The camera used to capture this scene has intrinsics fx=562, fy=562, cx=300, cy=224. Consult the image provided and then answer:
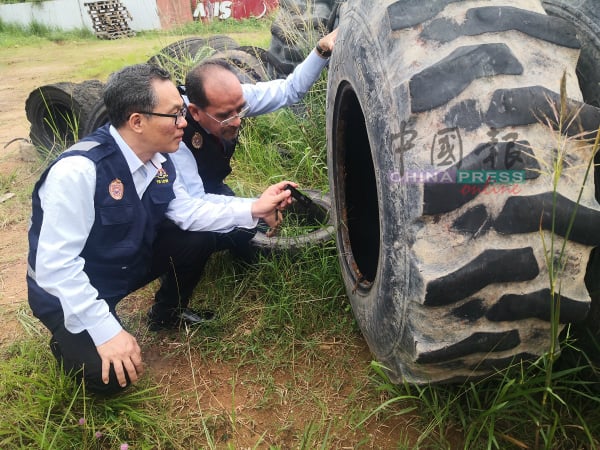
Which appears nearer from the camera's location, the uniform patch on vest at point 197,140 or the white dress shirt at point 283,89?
the uniform patch on vest at point 197,140

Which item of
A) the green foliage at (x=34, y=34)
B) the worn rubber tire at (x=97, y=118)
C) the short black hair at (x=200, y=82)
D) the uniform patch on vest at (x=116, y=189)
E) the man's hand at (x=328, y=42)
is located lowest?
the green foliage at (x=34, y=34)

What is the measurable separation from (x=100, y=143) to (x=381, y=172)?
3.73 feet

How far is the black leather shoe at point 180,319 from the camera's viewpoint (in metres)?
2.66

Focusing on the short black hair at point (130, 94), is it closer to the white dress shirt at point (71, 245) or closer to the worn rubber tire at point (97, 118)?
the white dress shirt at point (71, 245)

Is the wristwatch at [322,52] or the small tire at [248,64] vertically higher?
the wristwatch at [322,52]

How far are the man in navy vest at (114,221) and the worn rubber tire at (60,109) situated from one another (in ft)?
8.63

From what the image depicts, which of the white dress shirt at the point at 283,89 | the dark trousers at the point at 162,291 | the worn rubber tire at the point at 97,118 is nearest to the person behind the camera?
the dark trousers at the point at 162,291

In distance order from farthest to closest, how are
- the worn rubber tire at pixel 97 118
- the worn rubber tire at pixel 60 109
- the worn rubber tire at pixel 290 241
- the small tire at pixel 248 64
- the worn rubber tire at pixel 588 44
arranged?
the worn rubber tire at pixel 60 109
the small tire at pixel 248 64
the worn rubber tire at pixel 97 118
the worn rubber tire at pixel 290 241
the worn rubber tire at pixel 588 44

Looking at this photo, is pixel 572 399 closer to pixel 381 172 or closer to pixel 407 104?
pixel 381 172

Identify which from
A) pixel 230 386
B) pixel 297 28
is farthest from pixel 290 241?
pixel 297 28

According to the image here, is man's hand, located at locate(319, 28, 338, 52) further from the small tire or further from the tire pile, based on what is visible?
the small tire

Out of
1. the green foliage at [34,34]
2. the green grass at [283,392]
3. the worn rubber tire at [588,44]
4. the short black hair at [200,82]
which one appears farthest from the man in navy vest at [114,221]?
the green foliage at [34,34]

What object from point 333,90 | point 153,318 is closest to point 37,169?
point 153,318

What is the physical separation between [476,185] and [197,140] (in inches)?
67.8
